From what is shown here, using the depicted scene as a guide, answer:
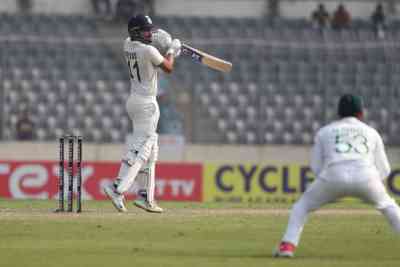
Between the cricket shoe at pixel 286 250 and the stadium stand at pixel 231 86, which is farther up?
the stadium stand at pixel 231 86

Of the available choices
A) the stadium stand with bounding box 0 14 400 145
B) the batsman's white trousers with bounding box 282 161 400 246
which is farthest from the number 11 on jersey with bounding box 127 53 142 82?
the stadium stand with bounding box 0 14 400 145

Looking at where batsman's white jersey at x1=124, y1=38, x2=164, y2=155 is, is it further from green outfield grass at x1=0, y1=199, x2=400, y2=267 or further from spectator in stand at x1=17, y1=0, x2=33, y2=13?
→ spectator in stand at x1=17, y1=0, x2=33, y2=13

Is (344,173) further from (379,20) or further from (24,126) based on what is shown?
(379,20)

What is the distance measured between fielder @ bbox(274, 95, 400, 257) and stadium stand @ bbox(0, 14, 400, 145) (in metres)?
14.2

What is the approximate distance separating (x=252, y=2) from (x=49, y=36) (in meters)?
6.45

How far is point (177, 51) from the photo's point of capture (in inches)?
564

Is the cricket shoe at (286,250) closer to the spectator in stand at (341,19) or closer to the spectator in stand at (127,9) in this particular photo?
the spectator in stand at (127,9)

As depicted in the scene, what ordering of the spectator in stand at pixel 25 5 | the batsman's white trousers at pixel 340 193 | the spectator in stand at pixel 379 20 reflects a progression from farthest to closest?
the spectator in stand at pixel 379 20 < the spectator in stand at pixel 25 5 < the batsman's white trousers at pixel 340 193

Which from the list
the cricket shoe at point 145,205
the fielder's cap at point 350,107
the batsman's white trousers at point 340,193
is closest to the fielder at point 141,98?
the cricket shoe at point 145,205

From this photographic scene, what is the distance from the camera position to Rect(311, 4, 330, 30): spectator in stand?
29.4 m

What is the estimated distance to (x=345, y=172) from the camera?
1041 cm

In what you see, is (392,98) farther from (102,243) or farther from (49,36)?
(102,243)

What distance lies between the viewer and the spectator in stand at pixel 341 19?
96.6 ft

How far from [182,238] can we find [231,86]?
46.2ft
